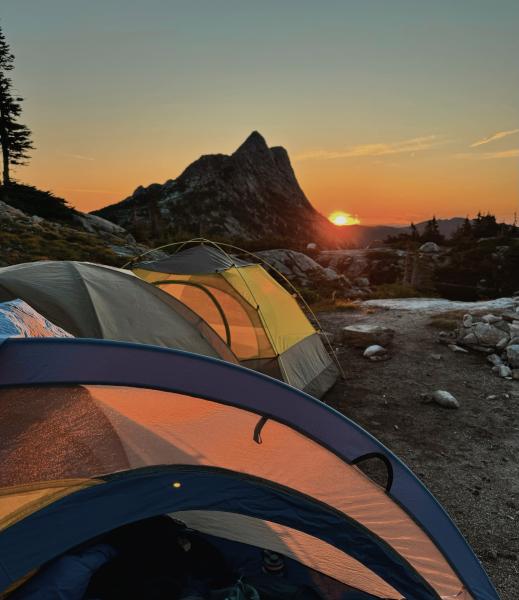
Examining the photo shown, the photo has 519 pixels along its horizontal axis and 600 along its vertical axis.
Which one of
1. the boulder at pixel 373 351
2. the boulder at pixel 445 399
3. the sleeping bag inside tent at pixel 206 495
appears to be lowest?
the boulder at pixel 445 399

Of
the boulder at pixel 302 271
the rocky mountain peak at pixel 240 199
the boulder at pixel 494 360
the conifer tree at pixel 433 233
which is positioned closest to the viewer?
the boulder at pixel 494 360

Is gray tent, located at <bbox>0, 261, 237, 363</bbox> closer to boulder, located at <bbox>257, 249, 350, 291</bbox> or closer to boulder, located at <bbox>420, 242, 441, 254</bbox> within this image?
boulder, located at <bbox>257, 249, 350, 291</bbox>

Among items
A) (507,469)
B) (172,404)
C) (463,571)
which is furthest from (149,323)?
(507,469)

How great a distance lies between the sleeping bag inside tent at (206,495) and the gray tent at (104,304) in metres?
1.23

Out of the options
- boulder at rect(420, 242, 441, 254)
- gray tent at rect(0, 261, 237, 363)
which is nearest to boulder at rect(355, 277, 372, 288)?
boulder at rect(420, 242, 441, 254)

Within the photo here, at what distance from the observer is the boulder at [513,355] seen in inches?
305

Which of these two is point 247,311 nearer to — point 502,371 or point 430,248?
point 502,371

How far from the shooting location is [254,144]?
99.1 m

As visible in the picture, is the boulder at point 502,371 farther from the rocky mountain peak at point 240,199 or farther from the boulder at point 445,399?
the rocky mountain peak at point 240,199

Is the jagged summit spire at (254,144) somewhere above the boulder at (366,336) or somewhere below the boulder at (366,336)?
above

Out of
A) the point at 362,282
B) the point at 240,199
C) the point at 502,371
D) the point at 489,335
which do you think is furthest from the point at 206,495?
the point at 240,199

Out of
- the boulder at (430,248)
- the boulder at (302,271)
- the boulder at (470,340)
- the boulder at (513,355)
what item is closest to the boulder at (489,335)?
the boulder at (470,340)

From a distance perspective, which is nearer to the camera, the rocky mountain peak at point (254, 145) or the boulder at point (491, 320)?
the boulder at point (491, 320)

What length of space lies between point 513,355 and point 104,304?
711 cm
